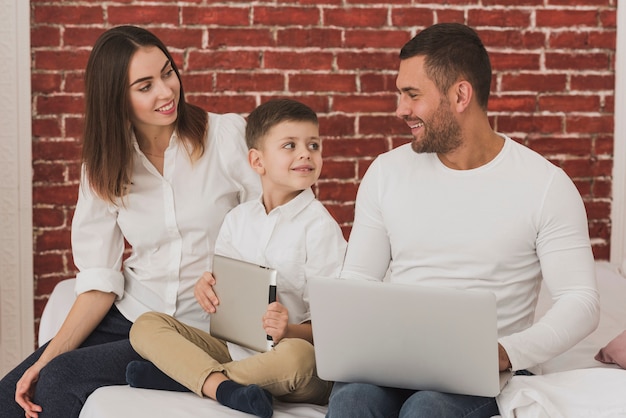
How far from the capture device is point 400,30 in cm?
326

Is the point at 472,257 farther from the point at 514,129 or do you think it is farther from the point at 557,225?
the point at 514,129

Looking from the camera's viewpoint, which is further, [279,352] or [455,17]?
[455,17]

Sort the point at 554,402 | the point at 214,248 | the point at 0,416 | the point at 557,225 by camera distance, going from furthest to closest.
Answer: the point at 214,248, the point at 0,416, the point at 557,225, the point at 554,402

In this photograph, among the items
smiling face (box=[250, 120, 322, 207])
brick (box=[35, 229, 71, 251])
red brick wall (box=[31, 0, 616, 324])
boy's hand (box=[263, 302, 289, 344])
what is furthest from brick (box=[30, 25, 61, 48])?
boy's hand (box=[263, 302, 289, 344])

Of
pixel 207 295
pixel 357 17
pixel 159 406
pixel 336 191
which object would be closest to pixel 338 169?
pixel 336 191

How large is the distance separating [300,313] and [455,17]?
1.61 m

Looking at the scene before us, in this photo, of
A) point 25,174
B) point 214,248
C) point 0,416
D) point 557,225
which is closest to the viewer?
point 557,225

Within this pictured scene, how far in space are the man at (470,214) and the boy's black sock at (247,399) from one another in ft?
0.48

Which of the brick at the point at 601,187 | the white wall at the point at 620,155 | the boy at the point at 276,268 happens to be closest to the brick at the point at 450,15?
the white wall at the point at 620,155

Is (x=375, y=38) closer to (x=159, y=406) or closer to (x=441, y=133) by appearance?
(x=441, y=133)

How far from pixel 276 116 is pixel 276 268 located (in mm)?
360

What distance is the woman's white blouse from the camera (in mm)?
2264

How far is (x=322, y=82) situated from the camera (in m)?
3.26

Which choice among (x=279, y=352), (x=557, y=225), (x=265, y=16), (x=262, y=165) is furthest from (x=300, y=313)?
(x=265, y=16)
